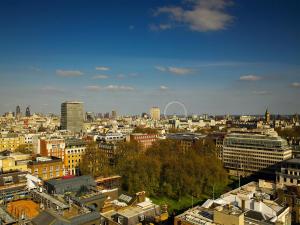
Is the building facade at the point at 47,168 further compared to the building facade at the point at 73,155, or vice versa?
the building facade at the point at 73,155

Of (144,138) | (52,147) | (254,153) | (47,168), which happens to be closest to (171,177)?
(47,168)

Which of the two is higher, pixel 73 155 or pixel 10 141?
pixel 10 141

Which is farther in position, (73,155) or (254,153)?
(73,155)

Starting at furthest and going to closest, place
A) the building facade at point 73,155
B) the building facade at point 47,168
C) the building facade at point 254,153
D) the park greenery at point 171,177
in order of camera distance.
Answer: the building facade at point 73,155, the building facade at point 254,153, the building facade at point 47,168, the park greenery at point 171,177

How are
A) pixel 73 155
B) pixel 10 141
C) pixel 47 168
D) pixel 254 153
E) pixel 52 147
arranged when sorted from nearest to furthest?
1. pixel 47 168
2. pixel 52 147
3. pixel 254 153
4. pixel 73 155
5. pixel 10 141

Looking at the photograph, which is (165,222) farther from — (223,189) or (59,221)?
(223,189)

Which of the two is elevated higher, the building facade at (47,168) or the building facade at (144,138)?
the building facade at (144,138)

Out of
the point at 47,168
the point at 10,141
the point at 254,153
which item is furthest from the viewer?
the point at 10,141

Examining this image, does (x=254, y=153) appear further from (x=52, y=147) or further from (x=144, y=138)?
(x=52, y=147)

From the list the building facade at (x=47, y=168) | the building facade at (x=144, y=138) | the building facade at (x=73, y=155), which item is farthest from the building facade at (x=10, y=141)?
the building facade at (x=47, y=168)

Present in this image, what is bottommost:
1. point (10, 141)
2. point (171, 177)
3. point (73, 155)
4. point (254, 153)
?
point (171, 177)

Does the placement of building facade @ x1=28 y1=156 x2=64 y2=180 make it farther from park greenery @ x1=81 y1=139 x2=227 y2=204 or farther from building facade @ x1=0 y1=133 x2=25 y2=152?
building facade @ x1=0 y1=133 x2=25 y2=152

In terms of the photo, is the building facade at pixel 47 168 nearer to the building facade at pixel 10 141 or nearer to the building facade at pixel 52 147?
the building facade at pixel 52 147
